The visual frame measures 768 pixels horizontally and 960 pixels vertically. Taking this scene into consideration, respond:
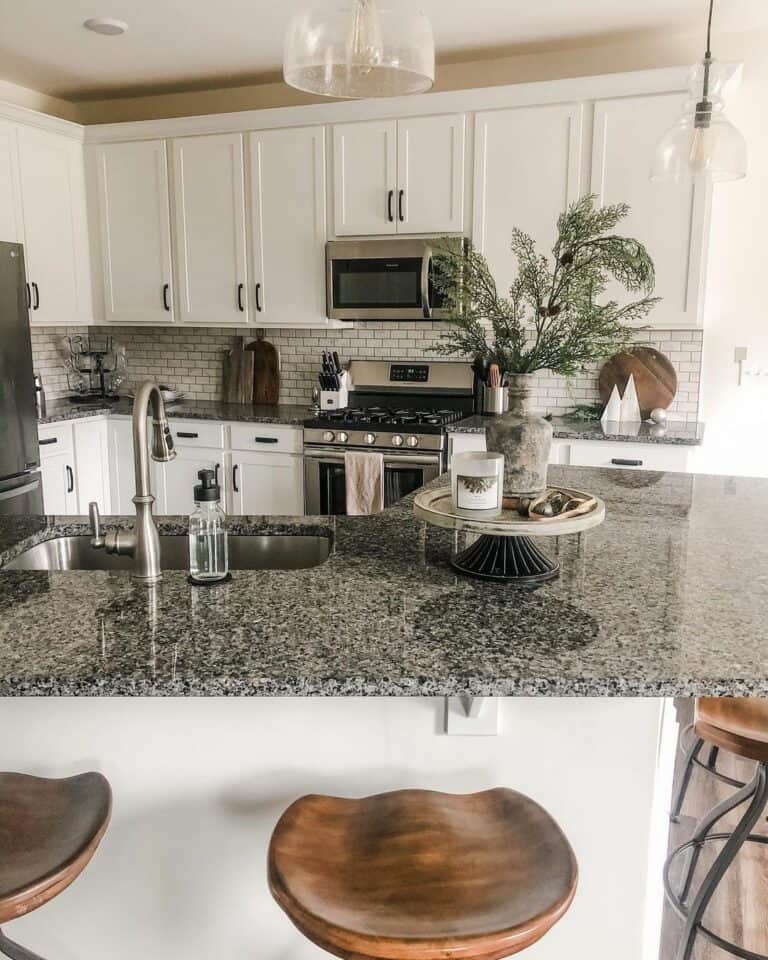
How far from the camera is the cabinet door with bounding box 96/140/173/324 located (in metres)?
4.66

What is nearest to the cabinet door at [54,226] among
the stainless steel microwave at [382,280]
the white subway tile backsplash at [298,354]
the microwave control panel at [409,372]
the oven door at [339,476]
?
the white subway tile backsplash at [298,354]

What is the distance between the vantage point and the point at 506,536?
169 centimetres

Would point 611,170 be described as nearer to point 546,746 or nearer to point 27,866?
point 546,746

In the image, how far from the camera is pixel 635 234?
3.81 m

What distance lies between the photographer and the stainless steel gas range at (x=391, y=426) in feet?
13.1

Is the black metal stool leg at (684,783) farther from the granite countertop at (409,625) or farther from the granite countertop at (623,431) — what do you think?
the granite countertop at (623,431)

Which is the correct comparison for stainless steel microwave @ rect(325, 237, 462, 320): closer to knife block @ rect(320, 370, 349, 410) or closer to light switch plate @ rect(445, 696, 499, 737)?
knife block @ rect(320, 370, 349, 410)

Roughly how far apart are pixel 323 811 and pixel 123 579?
646mm

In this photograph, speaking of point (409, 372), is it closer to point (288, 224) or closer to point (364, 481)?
point (364, 481)

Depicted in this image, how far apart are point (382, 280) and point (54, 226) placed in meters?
1.86

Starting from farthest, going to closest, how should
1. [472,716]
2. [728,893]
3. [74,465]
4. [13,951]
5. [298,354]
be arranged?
[298,354], [74,465], [728,893], [472,716], [13,951]

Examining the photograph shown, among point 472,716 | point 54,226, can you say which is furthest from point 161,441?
point 54,226

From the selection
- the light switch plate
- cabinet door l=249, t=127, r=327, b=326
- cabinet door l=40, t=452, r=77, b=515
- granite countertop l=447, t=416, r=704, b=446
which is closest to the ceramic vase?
the light switch plate

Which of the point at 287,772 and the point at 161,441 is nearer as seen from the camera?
the point at 287,772
